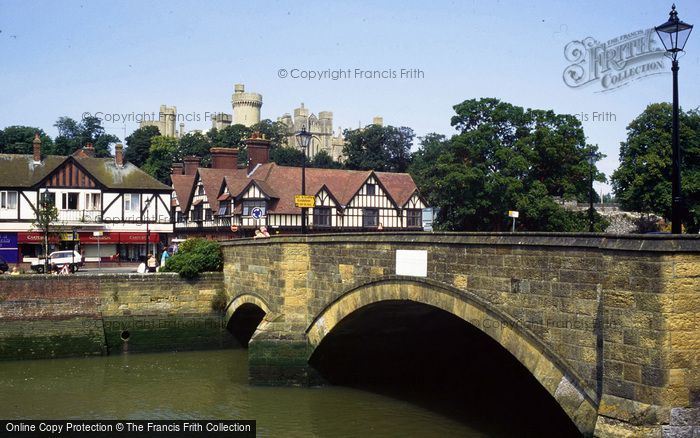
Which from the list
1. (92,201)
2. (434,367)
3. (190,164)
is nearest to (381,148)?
(190,164)

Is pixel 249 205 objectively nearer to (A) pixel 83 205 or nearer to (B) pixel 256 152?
(B) pixel 256 152

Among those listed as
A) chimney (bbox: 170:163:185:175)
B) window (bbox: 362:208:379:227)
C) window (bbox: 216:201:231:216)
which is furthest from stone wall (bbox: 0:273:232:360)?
chimney (bbox: 170:163:185:175)

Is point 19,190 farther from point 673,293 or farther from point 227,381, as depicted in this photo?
point 673,293

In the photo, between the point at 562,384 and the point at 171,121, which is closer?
the point at 562,384

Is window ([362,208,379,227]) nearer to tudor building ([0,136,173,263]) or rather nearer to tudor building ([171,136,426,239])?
tudor building ([171,136,426,239])

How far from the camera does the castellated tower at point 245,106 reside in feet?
407

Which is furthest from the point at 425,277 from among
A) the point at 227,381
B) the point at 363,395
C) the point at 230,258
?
the point at 230,258

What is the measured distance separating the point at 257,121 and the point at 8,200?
279 ft

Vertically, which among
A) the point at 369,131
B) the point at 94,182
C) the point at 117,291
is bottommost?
the point at 117,291

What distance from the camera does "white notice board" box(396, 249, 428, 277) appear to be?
15289 millimetres

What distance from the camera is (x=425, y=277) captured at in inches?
599

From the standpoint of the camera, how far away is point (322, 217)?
4662cm

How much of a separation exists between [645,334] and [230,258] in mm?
20169

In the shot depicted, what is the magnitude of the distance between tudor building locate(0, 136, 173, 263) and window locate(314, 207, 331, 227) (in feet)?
29.6
